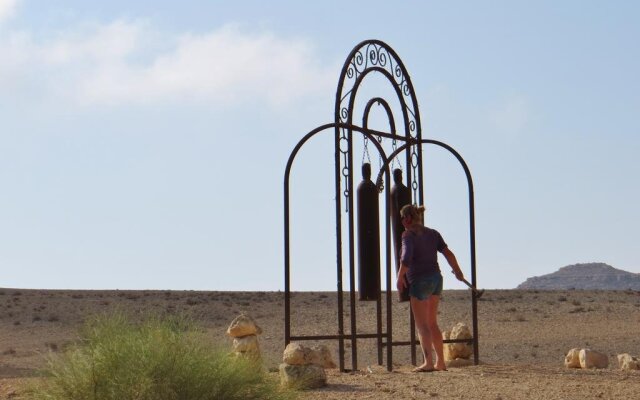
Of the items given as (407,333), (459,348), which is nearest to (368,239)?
(459,348)

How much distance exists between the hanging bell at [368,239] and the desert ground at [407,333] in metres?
1.11

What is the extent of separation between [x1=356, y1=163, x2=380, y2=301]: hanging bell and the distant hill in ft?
494

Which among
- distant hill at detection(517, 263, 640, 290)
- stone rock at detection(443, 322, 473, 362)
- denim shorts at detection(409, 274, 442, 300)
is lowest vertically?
stone rock at detection(443, 322, 473, 362)

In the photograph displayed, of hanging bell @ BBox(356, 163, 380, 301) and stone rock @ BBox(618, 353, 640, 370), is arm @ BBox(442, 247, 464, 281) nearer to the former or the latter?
hanging bell @ BBox(356, 163, 380, 301)

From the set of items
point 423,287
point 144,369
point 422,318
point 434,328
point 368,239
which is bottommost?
point 144,369

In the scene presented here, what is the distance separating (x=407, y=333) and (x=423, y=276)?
2412 cm

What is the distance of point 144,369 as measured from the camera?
1051 centimetres

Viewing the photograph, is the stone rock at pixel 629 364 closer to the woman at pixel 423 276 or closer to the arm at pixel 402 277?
the woman at pixel 423 276

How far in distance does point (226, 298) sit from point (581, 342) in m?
24.4

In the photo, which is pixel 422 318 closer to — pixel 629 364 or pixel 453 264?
pixel 453 264

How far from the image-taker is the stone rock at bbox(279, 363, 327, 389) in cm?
1223

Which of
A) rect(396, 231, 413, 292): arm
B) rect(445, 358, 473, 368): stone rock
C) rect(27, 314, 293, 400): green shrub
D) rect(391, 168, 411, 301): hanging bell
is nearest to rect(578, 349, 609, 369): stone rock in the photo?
rect(445, 358, 473, 368): stone rock

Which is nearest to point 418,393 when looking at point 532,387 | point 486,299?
point 532,387

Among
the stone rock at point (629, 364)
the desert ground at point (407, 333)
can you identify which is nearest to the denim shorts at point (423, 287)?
the desert ground at point (407, 333)
